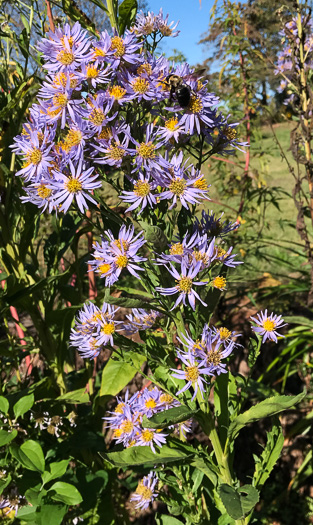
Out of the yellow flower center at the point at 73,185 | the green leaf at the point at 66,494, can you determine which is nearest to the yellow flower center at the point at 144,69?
the yellow flower center at the point at 73,185

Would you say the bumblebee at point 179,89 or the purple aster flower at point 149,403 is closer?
the bumblebee at point 179,89

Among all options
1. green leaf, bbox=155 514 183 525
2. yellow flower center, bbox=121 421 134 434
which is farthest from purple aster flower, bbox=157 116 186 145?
green leaf, bbox=155 514 183 525

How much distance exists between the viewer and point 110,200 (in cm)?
204

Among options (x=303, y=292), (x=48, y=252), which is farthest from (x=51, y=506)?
(x=303, y=292)

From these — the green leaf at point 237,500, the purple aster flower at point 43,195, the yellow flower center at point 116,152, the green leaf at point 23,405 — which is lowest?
the green leaf at point 237,500

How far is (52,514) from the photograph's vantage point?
857 millimetres

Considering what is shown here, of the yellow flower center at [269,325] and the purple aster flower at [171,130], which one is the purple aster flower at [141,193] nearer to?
the purple aster flower at [171,130]

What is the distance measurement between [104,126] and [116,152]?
0.05 m

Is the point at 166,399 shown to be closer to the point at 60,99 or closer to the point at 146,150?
the point at 146,150

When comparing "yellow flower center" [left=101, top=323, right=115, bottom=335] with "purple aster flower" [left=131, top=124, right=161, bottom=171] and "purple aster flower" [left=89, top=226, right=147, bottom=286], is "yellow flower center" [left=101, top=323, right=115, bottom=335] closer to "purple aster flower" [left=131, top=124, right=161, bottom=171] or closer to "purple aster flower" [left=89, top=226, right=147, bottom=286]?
"purple aster flower" [left=89, top=226, right=147, bottom=286]

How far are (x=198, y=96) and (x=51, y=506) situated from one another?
807mm

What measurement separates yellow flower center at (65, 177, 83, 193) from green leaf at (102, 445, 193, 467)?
0.45m

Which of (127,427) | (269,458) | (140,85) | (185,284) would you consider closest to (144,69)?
(140,85)

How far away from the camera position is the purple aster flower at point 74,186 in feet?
2.45
